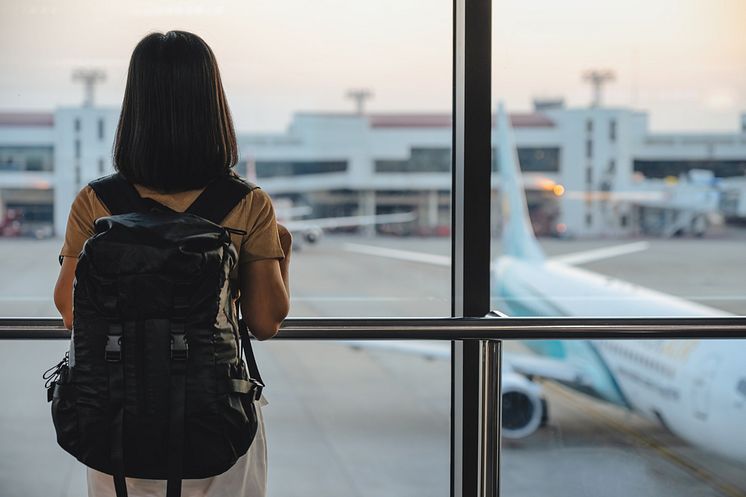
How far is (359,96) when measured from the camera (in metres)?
12.5

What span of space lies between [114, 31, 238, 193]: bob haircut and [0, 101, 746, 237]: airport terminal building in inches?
95.2

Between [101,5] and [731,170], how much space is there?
12.5 meters

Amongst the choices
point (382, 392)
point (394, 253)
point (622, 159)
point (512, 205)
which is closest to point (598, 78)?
point (622, 159)

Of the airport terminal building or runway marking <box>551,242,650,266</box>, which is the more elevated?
the airport terminal building

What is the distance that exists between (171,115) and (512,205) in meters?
13.0

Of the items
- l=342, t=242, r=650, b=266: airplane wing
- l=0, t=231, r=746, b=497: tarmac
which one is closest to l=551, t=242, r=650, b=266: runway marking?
l=342, t=242, r=650, b=266: airplane wing

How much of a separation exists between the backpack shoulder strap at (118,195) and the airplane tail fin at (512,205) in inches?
498

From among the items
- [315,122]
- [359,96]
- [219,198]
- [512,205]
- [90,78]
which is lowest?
[219,198]

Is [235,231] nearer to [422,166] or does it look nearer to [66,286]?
[66,286]

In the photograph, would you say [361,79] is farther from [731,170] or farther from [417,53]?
[731,170]

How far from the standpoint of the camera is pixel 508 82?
15039mm

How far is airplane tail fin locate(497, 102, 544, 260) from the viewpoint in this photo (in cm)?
1344

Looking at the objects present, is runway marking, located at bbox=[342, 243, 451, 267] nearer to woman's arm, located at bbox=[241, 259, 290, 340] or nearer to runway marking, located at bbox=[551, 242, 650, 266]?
runway marking, located at bbox=[551, 242, 650, 266]

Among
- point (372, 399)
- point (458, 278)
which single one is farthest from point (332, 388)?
point (458, 278)
